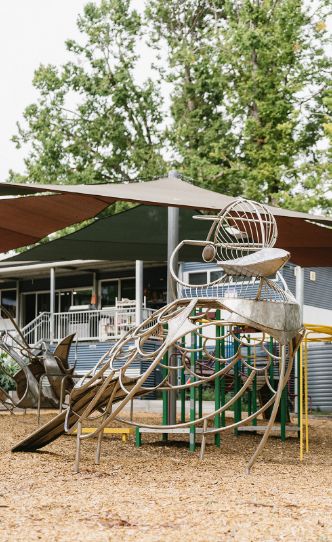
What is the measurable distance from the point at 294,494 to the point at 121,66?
2417 cm

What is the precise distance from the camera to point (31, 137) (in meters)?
28.1

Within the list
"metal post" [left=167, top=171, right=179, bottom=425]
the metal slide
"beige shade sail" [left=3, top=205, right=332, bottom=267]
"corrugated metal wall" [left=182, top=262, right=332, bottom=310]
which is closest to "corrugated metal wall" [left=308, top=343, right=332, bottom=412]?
"corrugated metal wall" [left=182, top=262, right=332, bottom=310]

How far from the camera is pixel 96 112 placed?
27906 mm

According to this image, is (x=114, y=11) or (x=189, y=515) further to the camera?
(x=114, y=11)

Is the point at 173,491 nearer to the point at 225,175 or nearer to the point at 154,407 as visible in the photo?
the point at 154,407

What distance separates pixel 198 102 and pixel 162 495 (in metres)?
22.9

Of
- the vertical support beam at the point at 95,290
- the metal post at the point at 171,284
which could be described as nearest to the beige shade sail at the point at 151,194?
the metal post at the point at 171,284

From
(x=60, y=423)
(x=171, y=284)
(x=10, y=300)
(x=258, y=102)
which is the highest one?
(x=258, y=102)

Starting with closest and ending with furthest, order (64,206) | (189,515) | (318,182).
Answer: (189,515), (64,206), (318,182)

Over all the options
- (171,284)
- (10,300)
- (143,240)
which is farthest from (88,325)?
(171,284)

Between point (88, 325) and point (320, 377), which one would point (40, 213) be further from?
point (88, 325)

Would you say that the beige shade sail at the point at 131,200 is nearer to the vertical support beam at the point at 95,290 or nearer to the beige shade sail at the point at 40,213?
the beige shade sail at the point at 40,213

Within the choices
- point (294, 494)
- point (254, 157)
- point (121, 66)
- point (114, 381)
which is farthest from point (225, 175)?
point (294, 494)

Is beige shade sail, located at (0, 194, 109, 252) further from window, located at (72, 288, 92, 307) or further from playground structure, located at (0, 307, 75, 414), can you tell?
window, located at (72, 288, 92, 307)
